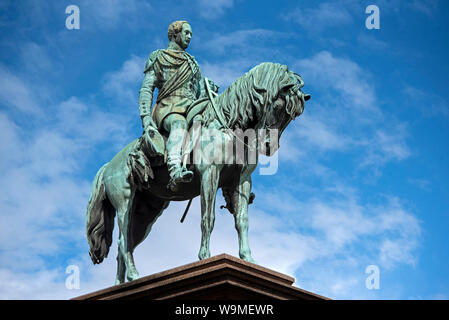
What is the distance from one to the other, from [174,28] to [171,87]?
1193 mm

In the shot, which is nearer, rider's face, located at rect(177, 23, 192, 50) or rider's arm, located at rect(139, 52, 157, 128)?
rider's arm, located at rect(139, 52, 157, 128)

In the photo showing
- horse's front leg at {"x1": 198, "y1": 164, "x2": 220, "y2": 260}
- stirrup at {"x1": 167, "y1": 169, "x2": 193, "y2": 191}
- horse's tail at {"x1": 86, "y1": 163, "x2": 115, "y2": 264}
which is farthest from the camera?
horse's tail at {"x1": 86, "y1": 163, "x2": 115, "y2": 264}

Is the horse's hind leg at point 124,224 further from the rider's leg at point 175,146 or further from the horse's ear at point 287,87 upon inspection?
the horse's ear at point 287,87

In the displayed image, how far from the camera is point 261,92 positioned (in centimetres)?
1414

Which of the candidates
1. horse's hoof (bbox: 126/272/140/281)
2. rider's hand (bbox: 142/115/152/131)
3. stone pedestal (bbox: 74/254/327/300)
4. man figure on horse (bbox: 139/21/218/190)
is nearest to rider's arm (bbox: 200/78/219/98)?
man figure on horse (bbox: 139/21/218/190)

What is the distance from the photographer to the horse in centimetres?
1388

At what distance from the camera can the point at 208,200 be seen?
1370 cm

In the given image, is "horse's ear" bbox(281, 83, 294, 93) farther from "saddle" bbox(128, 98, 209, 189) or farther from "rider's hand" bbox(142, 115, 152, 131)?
"rider's hand" bbox(142, 115, 152, 131)

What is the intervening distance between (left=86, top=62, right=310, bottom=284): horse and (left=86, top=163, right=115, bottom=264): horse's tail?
13.4 inches

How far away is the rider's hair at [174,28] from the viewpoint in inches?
614

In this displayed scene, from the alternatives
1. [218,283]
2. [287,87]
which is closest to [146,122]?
[287,87]
